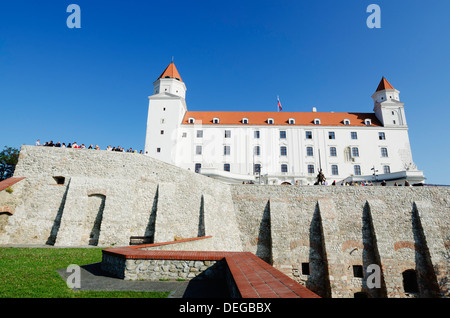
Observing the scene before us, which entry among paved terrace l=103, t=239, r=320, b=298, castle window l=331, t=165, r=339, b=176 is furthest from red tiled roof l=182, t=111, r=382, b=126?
paved terrace l=103, t=239, r=320, b=298

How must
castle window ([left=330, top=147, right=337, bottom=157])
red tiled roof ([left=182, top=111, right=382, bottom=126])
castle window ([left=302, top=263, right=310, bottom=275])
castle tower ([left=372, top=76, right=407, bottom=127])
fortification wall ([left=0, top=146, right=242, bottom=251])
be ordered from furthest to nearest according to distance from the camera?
red tiled roof ([left=182, top=111, right=382, bottom=126])
castle tower ([left=372, top=76, right=407, bottom=127])
castle window ([left=330, top=147, right=337, bottom=157])
castle window ([left=302, top=263, right=310, bottom=275])
fortification wall ([left=0, top=146, right=242, bottom=251])

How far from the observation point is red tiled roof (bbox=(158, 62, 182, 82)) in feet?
129

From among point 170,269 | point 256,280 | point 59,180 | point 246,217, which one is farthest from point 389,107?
point 59,180

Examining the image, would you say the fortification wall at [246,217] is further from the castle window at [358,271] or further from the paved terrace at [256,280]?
the paved terrace at [256,280]

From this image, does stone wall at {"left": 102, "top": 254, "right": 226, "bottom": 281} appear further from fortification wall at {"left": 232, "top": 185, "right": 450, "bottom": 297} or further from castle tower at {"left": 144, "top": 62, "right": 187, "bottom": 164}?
castle tower at {"left": 144, "top": 62, "right": 187, "bottom": 164}

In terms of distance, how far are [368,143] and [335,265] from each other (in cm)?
2566

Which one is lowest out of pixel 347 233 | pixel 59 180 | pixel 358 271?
pixel 358 271

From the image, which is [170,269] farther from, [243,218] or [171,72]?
[171,72]

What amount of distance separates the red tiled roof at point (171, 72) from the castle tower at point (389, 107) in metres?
35.2

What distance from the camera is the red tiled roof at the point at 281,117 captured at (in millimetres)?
39281

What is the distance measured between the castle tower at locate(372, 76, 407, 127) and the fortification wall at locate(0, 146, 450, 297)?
63.8 feet

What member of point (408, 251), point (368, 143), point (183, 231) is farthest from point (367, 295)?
point (368, 143)

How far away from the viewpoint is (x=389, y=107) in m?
38.8

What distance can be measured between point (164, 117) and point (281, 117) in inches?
803
